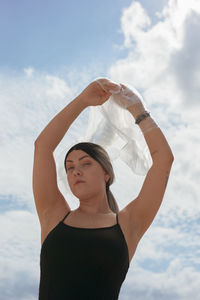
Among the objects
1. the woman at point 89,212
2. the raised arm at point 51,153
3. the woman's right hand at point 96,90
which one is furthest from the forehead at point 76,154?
the woman's right hand at point 96,90

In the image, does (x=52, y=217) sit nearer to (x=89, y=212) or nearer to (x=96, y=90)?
(x=89, y=212)

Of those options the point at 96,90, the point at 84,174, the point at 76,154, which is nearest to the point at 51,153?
the point at 76,154

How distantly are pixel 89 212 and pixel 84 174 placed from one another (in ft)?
1.07

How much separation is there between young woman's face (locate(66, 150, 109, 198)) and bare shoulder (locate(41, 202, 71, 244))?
0.57 ft

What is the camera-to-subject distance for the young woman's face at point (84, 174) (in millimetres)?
3762

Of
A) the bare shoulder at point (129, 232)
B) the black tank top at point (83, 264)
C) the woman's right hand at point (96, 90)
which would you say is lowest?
the black tank top at point (83, 264)

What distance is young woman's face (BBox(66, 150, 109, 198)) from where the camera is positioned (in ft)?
12.3

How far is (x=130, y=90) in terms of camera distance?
4285 mm

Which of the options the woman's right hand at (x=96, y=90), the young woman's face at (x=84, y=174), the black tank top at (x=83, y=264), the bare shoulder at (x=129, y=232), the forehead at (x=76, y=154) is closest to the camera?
the black tank top at (x=83, y=264)

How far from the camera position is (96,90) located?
4230 mm

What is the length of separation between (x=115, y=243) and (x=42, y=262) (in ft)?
1.94

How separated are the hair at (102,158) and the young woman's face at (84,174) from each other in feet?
0.12

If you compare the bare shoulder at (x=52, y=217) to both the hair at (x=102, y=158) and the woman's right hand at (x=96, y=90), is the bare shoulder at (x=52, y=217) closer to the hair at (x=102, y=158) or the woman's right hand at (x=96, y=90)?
the hair at (x=102, y=158)

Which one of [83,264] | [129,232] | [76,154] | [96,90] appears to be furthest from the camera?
[96,90]
